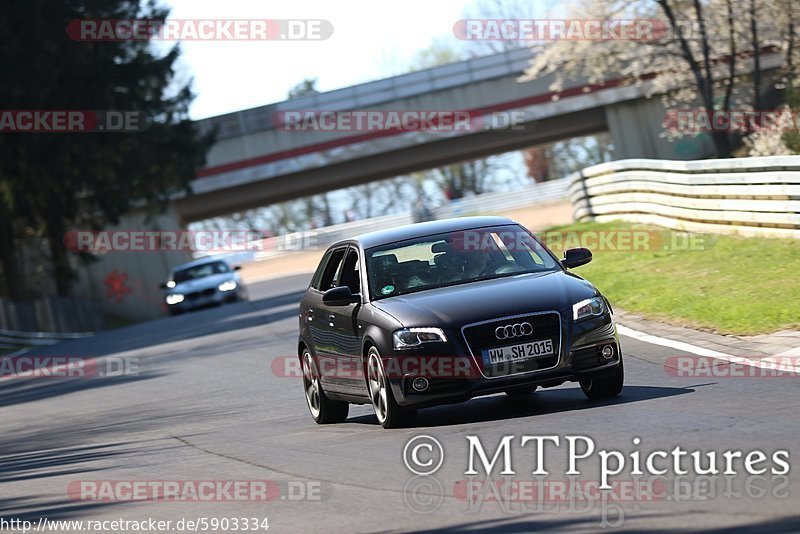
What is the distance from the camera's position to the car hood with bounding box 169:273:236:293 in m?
37.5

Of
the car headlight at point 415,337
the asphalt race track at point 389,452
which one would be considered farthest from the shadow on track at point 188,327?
the car headlight at point 415,337

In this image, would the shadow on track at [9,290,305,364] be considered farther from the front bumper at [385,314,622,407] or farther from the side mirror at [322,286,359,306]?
the front bumper at [385,314,622,407]

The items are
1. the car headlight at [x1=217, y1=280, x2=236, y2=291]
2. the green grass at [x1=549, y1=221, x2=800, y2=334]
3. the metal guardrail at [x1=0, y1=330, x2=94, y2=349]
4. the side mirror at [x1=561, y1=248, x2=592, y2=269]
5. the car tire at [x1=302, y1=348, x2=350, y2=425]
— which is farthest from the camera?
the metal guardrail at [x1=0, y1=330, x2=94, y2=349]

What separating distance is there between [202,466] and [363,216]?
103291mm

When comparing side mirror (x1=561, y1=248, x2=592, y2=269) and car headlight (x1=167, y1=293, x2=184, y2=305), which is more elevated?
side mirror (x1=561, y1=248, x2=592, y2=269)

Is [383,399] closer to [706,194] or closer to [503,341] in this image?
[503,341]

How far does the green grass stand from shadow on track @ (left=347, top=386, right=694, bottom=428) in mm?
2732

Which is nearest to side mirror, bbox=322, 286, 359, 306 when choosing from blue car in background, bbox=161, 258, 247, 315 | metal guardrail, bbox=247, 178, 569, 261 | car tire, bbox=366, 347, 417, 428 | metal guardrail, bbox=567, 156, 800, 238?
car tire, bbox=366, 347, 417, 428

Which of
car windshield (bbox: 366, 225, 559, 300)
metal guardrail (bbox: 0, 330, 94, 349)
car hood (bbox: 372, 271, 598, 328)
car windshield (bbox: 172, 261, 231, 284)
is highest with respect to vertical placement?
car windshield (bbox: 366, 225, 559, 300)

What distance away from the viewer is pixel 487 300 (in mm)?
10195

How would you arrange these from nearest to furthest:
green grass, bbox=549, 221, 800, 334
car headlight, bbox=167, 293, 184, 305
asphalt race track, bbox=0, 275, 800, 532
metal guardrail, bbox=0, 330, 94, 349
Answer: asphalt race track, bbox=0, 275, 800, 532
green grass, bbox=549, 221, 800, 334
car headlight, bbox=167, 293, 184, 305
metal guardrail, bbox=0, 330, 94, 349

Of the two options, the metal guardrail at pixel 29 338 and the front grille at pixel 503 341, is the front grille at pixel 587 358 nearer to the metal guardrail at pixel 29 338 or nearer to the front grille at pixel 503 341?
the front grille at pixel 503 341

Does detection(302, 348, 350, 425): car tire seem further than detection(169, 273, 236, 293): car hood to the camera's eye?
No

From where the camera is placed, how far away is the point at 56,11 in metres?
44.6
